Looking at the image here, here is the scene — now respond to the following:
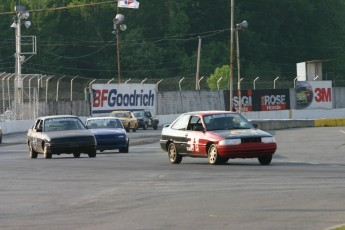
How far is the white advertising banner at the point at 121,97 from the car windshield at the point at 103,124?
33.9 meters

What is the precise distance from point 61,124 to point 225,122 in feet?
25.5

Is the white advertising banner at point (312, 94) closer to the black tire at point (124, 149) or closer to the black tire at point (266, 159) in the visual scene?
the black tire at point (124, 149)

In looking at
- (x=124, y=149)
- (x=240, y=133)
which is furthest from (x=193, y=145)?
(x=124, y=149)

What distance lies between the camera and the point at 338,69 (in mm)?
132500

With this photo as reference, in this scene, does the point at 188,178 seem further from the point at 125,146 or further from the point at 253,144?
the point at 125,146

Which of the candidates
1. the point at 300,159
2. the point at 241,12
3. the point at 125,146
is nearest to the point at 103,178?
the point at 300,159

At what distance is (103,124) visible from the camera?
122ft

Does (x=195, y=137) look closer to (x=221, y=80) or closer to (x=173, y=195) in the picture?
(x=173, y=195)

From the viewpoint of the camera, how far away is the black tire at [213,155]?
2591cm

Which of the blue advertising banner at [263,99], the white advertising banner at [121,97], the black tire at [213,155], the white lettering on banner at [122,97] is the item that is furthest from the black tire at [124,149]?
the blue advertising banner at [263,99]

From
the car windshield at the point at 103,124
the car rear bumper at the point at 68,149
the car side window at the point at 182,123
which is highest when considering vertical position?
the car side window at the point at 182,123

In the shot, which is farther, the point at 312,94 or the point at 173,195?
the point at 312,94

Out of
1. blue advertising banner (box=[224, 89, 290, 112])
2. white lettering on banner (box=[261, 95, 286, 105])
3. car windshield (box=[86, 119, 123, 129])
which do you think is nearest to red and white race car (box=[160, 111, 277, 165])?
car windshield (box=[86, 119, 123, 129])

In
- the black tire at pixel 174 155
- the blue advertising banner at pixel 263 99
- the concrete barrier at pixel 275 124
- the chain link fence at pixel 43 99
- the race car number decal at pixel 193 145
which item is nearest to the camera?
the race car number decal at pixel 193 145
